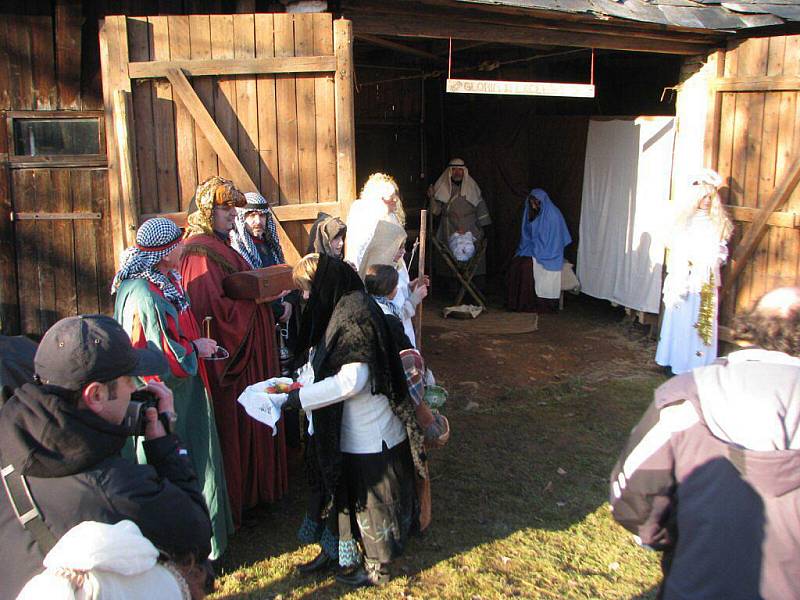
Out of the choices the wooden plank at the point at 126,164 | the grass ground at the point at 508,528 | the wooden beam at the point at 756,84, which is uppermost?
the wooden beam at the point at 756,84

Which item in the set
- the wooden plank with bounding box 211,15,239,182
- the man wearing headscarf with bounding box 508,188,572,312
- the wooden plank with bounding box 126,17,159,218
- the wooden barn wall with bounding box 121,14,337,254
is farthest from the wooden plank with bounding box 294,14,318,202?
the man wearing headscarf with bounding box 508,188,572,312

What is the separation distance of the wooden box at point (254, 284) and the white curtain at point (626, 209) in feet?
17.0

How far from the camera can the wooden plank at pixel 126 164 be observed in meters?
4.65

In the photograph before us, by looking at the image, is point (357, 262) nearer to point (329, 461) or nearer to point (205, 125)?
point (205, 125)

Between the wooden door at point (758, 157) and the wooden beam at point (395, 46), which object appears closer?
the wooden door at point (758, 157)

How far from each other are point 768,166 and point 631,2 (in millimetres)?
1811

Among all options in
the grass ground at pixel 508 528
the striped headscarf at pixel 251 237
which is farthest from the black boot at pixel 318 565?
the striped headscarf at pixel 251 237

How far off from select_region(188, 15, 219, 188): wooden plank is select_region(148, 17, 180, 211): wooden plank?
0.44 feet

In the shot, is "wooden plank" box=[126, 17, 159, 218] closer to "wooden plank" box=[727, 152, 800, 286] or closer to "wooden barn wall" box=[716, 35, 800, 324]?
"wooden barn wall" box=[716, 35, 800, 324]

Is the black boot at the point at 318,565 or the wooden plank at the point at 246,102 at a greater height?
the wooden plank at the point at 246,102

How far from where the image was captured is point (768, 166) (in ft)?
21.6

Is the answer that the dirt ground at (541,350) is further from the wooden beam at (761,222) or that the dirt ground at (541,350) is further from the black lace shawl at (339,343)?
the black lace shawl at (339,343)

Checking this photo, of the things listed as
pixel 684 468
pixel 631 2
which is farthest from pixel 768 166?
pixel 684 468

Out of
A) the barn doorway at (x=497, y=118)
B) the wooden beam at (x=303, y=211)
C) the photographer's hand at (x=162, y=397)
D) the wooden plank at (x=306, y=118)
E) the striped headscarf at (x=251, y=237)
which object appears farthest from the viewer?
the barn doorway at (x=497, y=118)
